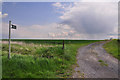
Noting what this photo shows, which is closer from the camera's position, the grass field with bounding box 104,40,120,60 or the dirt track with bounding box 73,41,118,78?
the dirt track with bounding box 73,41,118,78

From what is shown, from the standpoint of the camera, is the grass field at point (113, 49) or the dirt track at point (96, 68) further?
the grass field at point (113, 49)

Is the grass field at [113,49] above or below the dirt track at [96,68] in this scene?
above

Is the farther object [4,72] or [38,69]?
[38,69]

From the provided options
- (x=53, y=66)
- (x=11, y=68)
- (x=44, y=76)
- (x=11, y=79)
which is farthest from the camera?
(x=53, y=66)

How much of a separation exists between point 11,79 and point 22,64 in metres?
1.48

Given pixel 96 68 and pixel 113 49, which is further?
pixel 113 49

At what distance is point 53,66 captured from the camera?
24.1 ft

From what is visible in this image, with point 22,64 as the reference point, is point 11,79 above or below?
below

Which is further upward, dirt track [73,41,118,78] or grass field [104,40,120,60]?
grass field [104,40,120,60]

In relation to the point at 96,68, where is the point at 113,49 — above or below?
above

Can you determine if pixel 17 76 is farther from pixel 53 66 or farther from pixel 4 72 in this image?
pixel 53 66

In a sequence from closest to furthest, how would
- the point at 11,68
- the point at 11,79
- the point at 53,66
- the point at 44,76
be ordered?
the point at 11,79 → the point at 44,76 → the point at 11,68 → the point at 53,66

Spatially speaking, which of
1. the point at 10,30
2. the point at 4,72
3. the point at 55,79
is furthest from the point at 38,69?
the point at 10,30

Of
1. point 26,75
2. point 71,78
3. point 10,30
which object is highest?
point 10,30
